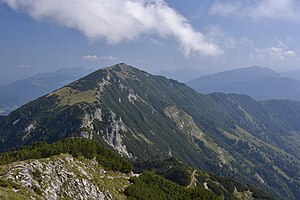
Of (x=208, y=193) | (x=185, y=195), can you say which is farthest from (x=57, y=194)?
(x=208, y=193)

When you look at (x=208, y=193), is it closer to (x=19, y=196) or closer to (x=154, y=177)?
(x=154, y=177)

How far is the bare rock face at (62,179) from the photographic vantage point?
7779cm

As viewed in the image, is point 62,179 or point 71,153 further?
point 71,153

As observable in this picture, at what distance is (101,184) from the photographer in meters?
98.8

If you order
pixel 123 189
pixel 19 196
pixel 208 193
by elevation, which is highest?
pixel 19 196

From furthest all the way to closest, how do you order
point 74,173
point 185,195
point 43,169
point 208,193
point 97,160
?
point 208,193
point 185,195
point 97,160
point 74,173
point 43,169

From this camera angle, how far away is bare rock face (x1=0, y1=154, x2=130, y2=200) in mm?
77787

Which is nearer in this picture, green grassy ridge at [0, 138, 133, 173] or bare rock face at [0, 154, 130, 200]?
bare rock face at [0, 154, 130, 200]

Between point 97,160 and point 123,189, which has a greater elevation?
point 97,160

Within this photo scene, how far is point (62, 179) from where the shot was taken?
286ft

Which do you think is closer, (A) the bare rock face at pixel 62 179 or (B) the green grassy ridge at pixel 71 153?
(A) the bare rock face at pixel 62 179

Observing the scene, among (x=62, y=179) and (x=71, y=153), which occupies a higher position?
(x=71, y=153)

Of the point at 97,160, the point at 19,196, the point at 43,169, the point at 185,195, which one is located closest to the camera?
the point at 19,196

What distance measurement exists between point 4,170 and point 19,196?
13.5 m
